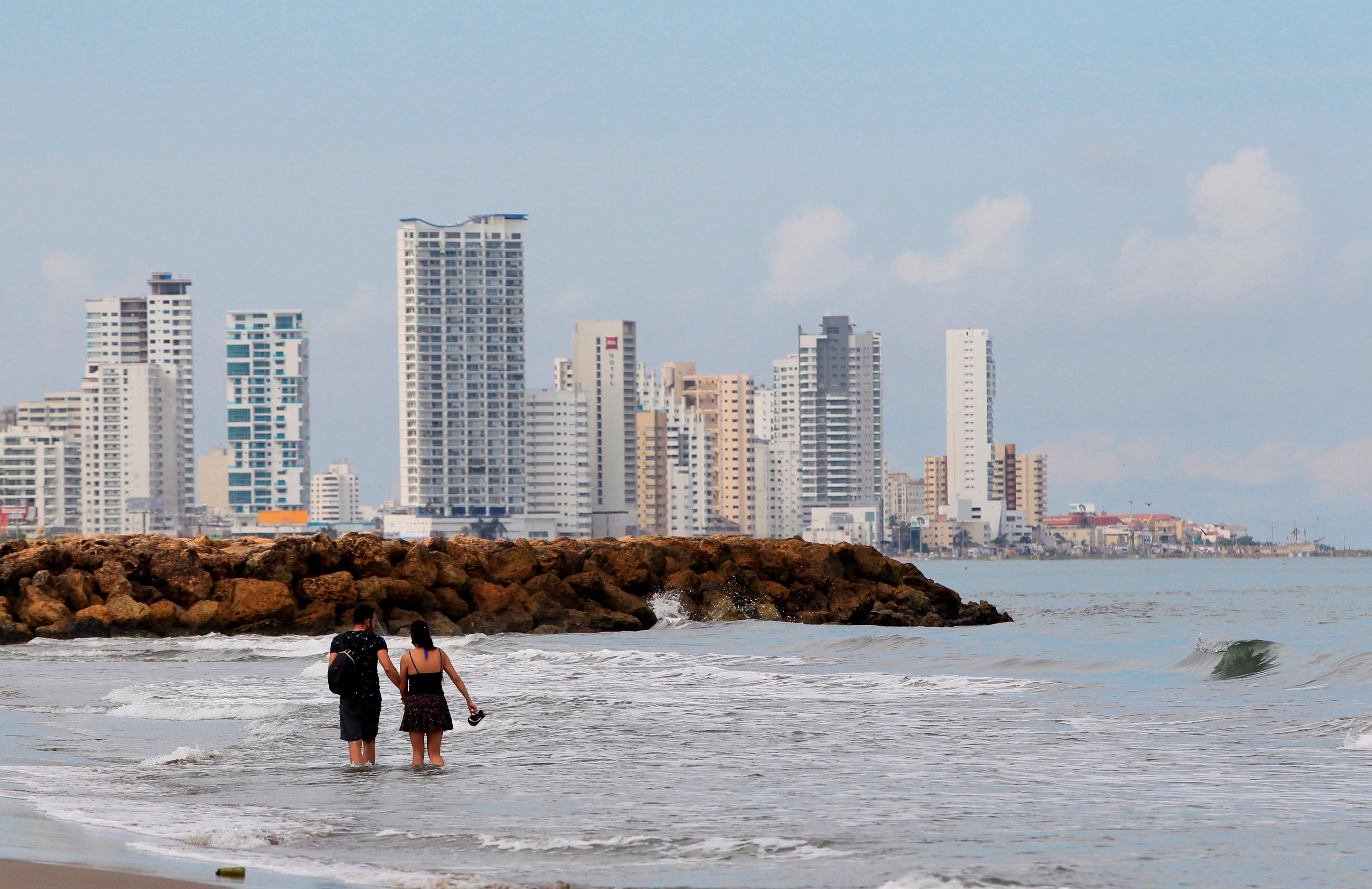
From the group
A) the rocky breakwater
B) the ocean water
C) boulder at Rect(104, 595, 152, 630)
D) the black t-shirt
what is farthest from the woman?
boulder at Rect(104, 595, 152, 630)

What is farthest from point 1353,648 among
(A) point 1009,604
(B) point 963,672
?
(A) point 1009,604

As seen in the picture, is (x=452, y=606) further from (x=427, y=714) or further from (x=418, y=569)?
(x=427, y=714)

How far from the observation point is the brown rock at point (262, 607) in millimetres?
31281

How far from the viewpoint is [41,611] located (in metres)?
31.0

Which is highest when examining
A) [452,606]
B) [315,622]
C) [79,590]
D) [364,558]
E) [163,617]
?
[364,558]

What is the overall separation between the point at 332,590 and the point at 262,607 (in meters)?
1.48

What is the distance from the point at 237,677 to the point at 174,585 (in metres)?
10.4

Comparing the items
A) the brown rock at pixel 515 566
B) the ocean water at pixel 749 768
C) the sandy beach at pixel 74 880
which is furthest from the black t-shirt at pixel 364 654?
the brown rock at pixel 515 566

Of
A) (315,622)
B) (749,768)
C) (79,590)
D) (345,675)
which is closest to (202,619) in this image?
(315,622)

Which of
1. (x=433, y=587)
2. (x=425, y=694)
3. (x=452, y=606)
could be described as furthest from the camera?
(x=433, y=587)

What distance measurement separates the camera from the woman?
1330 centimetres

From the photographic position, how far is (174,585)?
32562mm

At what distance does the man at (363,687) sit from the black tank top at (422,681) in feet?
0.29

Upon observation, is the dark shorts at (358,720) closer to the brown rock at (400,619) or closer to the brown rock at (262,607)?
the brown rock at (400,619)
